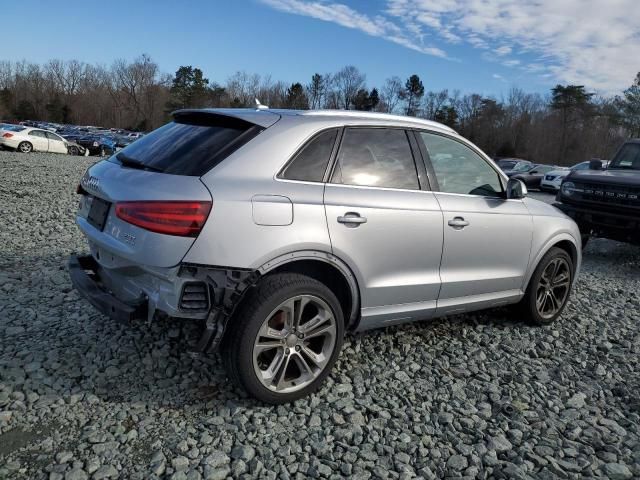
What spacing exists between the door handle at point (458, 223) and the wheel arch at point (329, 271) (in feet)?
3.13

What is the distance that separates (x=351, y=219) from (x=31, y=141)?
1054 inches

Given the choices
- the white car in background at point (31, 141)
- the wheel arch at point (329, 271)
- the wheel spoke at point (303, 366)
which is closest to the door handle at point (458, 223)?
the wheel arch at point (329, 271)

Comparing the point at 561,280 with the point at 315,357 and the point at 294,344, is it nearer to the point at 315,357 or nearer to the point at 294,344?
the point at 315,357

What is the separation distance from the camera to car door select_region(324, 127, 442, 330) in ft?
10.4

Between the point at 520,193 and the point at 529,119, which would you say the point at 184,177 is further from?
the point at 529,119

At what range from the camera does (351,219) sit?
3141mm

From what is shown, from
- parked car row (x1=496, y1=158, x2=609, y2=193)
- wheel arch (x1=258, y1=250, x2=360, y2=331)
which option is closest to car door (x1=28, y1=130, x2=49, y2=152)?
parked car row (x1=496, y1=158, x2=609, y2=193)

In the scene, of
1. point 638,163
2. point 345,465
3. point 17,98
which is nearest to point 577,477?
point 345,465

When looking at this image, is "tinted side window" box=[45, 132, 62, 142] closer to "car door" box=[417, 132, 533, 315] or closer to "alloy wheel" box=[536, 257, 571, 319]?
"car door" box=[417, 132, 533, 315]

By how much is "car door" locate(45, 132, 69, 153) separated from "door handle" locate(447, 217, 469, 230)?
27.8 metres

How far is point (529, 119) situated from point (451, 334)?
72782 millimetres

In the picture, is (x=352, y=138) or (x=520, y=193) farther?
(x=520, y=193)

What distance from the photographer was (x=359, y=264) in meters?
3.21

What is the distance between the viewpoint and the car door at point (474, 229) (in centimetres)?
377
